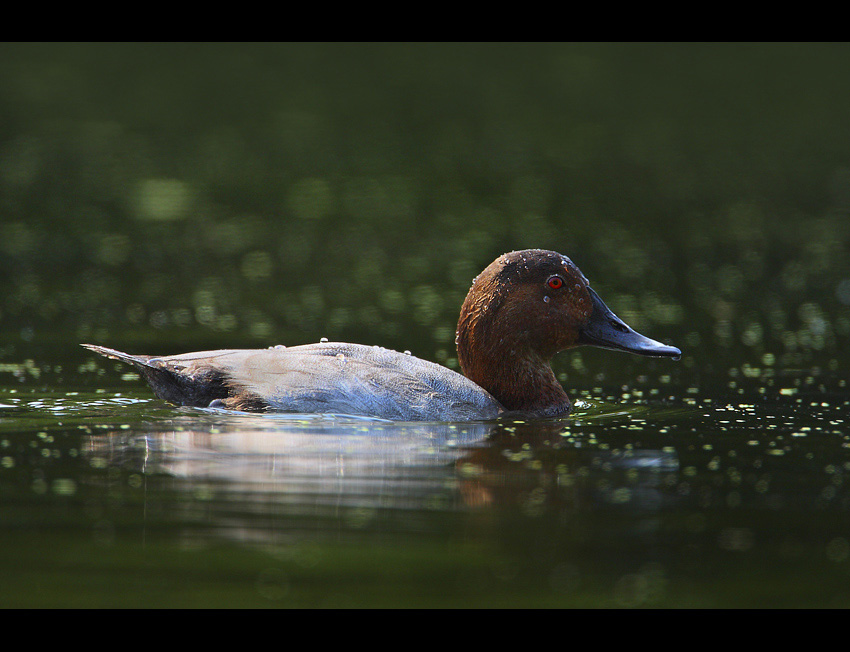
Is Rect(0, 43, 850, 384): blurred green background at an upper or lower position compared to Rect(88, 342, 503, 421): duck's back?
upper

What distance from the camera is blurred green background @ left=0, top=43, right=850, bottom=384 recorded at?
444 inches

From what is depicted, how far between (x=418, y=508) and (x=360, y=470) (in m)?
0.73

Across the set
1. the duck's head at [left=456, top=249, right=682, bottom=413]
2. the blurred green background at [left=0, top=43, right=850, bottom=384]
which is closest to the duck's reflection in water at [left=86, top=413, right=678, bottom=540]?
the duck's head at [left=456, top=249, right=682, bottom=413]

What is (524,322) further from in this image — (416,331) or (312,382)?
(416,331)

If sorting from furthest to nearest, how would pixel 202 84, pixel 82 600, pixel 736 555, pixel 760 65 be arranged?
pixel 760 65, pixel 202 84, pixel 736 555, pixel 82 600

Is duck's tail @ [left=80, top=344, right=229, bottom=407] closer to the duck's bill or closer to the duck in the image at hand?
the duck

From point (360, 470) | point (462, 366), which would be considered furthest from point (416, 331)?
point (360, 470)

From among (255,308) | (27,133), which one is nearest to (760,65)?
(27,133)

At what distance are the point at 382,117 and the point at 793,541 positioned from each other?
61.9 ft

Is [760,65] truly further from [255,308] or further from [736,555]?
[736,555]

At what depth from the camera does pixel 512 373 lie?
8727 millimetres

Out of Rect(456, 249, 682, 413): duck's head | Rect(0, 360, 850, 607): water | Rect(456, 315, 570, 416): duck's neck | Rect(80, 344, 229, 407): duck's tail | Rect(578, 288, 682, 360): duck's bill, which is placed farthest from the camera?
Rect(578, 288, 682, 360): duck's bill

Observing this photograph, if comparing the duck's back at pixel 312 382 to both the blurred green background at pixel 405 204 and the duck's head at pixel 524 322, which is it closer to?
A: the duck's head at pixel 524 322

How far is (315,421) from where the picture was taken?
301 inches
